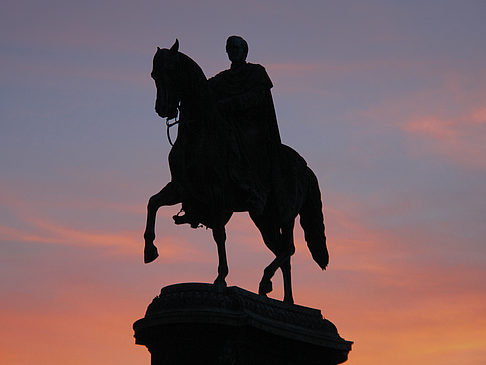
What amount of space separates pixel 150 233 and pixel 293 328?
2.73 m

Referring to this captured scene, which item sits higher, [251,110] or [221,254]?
[251,110]

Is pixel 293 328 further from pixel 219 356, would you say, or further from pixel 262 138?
pixel 262 138

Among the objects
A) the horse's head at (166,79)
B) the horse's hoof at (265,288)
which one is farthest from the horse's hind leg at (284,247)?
→ the horse's head at (166,79)

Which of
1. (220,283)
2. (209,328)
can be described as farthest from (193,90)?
(209,328)

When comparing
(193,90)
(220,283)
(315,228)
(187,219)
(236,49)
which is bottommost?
(220,283)

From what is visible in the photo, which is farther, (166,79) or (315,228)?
(315,228)

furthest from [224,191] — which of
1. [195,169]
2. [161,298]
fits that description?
[161,298]

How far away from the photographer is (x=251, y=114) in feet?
62.9

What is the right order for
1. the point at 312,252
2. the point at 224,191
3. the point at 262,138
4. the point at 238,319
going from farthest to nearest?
the point at 312,252 → the point at 262,138 → the point at 224,191 → the point at 238,319

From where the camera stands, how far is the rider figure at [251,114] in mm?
18734

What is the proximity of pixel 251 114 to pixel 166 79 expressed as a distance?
7.02 ft

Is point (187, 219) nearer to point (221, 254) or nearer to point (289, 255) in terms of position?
point (221, 254)

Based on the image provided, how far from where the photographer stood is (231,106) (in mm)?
18906

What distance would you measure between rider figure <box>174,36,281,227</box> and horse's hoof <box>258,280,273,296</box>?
132cm
